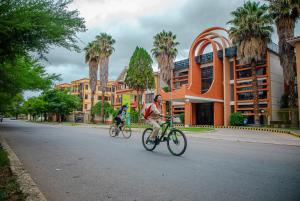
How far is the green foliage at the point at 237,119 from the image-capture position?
97.4 feet

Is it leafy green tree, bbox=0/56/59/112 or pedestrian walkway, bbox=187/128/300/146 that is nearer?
pedestrian walkway, bbox=187/128/300/146

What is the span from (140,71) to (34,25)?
32656mm

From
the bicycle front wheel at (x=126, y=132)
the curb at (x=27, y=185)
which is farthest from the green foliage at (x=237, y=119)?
the curb at (x=27, y=185)

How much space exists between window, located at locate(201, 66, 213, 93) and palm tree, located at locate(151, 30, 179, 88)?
17.8 feet

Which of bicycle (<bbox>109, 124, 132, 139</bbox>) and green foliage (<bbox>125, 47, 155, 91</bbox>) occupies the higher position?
green foliage (<bbox>125, 47, 155, 91</bbox>)

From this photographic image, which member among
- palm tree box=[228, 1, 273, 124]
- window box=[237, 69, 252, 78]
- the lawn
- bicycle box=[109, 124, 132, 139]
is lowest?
the lawn

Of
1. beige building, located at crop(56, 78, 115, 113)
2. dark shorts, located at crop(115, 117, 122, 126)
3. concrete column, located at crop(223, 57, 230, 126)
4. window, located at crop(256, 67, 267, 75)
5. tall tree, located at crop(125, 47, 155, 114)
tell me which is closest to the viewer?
dark shorts, located at crop(115, 117, 122, 126)

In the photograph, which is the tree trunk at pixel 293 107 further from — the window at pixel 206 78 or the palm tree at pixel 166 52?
the palm tree at pixel 166 52

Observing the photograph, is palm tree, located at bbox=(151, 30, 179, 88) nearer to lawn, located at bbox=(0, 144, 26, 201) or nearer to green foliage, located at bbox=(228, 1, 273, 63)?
green foliage, located at bbox=(228, 1, 273, 63)

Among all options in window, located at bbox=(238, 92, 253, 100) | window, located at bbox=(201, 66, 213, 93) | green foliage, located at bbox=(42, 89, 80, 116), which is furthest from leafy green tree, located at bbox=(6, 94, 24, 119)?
window, located at bbox=(238, 92, 253, 100)

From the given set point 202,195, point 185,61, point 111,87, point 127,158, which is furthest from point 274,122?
point 111,87

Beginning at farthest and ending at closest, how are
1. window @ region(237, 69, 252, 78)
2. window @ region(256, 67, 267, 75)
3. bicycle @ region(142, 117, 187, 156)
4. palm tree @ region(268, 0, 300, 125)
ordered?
1. window @ region(237, 69, 252, 78)
2. window @ region(256, 67, 267, 75)
3. palm tree @ region(268, 0, 300, 125)
4. bicycle @ region(142, 117, 187, 156)

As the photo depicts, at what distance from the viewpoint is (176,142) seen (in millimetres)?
6992

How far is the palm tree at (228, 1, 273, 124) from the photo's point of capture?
26203mm
